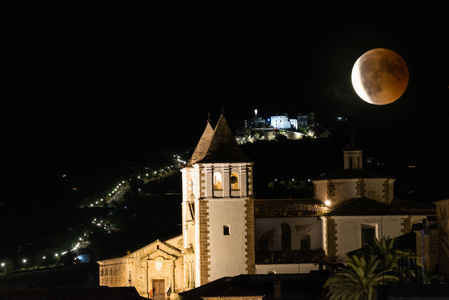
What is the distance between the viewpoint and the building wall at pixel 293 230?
54.3 metres

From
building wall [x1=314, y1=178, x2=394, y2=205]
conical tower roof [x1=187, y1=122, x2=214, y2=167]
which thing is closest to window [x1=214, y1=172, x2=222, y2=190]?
conical tower roof [x1=187, y1=122, x2=214, y2=167]

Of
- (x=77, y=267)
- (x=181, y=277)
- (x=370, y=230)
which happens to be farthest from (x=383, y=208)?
(x=77, y=267)

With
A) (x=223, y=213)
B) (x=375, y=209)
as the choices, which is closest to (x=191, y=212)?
(x=223, y=213)

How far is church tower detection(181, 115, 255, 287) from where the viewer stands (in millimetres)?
51094

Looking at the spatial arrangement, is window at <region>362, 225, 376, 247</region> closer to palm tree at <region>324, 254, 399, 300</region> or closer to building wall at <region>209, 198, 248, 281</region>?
building wall at <region>209, 198, 248, 281</region>

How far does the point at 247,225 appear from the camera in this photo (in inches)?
2037

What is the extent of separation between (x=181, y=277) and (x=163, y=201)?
61.2 meters

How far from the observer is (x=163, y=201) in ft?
387

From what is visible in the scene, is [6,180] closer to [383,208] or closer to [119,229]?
[119,229]

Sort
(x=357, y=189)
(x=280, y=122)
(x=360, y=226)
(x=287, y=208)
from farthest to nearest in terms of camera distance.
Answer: (x=280, y=122)
(x=357, y=189)
(x=287, y=208)
(x=360, y=226)

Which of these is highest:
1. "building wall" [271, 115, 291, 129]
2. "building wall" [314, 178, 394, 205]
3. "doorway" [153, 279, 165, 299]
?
"building wall" [271, 115, 291, 129]

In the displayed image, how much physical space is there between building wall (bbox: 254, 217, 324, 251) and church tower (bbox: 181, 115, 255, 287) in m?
2.80

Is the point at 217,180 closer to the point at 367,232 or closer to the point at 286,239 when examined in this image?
the point at 286,239

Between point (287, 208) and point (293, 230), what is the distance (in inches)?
65.2
